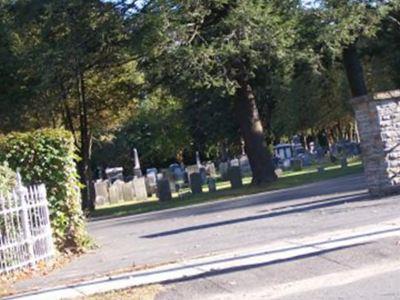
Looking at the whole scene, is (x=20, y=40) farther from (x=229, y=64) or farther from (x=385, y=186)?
(x=385, y=186)

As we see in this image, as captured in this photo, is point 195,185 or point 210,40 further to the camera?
point 195,185

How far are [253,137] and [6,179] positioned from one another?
20402mm

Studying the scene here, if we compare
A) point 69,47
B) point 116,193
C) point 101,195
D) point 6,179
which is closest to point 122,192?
point 116,193

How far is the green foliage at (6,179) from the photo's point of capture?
12.1 metres

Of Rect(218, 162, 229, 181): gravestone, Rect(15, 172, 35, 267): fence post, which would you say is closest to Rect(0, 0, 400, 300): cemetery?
Rect(15, 172, 35, 267): fence post

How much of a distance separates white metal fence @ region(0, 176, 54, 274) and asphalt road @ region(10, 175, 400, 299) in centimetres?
70

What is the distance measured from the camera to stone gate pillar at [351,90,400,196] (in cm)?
1611

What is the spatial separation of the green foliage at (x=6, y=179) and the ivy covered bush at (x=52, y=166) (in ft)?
1.53

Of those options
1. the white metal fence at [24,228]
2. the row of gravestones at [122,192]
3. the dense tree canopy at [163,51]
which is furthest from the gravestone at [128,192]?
the white metal fence at [24,228]

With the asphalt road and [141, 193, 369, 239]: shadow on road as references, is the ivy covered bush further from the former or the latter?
[141, 193, 369, 239]: shadow on road

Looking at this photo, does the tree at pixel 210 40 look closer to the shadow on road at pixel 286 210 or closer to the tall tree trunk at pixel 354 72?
the tall tree trunk at pixel 354 72

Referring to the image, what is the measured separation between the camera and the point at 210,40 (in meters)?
28.0

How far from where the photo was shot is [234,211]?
62.6 feet

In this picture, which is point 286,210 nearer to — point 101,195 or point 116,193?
point 116,193
